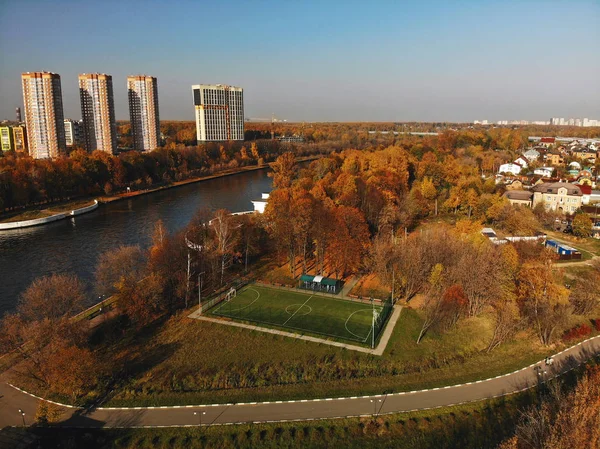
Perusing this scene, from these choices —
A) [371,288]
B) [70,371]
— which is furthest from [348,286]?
[70,371]

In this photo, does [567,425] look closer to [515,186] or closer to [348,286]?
[348,286]

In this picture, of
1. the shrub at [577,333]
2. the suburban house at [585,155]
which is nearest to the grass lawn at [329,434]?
the shrub at [577,333]

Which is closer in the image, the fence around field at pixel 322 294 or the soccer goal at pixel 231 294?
the fence around field at pixel 322 294

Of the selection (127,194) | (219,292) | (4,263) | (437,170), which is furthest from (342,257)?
(127,194)

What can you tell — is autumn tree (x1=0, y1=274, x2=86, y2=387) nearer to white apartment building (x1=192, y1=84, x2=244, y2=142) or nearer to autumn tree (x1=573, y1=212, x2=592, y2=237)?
autumn tree (x1=573, y1=212, x2=592, y2=237)

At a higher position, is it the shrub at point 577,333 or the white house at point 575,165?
the white house at point 575,165

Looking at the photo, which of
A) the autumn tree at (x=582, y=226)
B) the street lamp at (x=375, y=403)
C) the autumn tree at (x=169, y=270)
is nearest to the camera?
the street lamp at (x=375, y=403)

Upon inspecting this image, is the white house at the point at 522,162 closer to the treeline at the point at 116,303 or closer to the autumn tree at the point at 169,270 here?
the treeline at the point at 116,303
